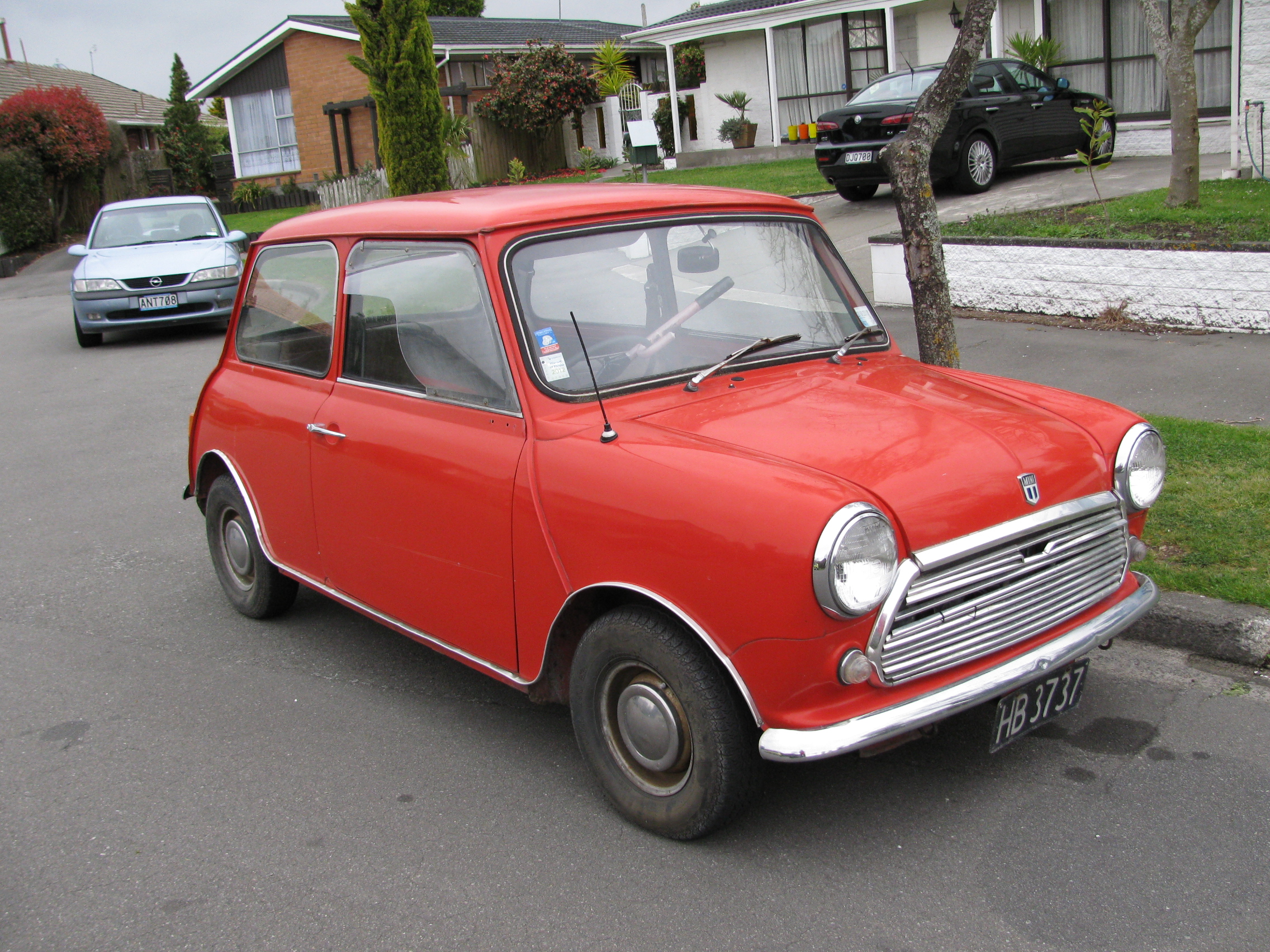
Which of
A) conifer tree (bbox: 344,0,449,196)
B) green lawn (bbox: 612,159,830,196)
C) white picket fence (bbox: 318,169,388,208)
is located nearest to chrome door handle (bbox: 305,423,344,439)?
green lawn (bbox: 612,159,830,196)

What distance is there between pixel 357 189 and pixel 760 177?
10719 millimetres

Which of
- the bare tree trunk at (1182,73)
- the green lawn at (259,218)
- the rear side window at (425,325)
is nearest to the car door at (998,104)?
the bare tree trunk at (1182,73)

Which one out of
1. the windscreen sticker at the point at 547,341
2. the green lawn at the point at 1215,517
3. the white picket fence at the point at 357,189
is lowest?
the green lawn at the point at 1215,517

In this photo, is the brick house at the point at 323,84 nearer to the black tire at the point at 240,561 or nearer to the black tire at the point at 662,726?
the black tire at the point at 240,561

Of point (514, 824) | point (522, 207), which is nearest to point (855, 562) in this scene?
point (514, 824)

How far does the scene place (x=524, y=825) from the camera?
3383 millimetres

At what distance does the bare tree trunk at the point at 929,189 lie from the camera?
17.9 ft

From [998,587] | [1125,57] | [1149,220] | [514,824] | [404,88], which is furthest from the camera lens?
[404,88]

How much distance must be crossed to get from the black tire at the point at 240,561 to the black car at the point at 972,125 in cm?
1050

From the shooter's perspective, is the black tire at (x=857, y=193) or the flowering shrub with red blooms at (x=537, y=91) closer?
the black tire at (x=857, y=193)

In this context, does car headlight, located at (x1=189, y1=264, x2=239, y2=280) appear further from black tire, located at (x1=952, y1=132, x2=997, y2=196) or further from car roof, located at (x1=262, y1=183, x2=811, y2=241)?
car roof, located at (x1=262, y1=183, x2=811, y2=241)

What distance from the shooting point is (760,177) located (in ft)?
64.5

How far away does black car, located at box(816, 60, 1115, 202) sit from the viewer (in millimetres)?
13789

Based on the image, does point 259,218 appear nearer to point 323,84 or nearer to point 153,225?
point 323,84
